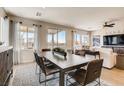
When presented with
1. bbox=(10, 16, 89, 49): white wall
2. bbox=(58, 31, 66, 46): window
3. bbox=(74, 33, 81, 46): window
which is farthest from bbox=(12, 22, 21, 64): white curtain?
bbox=(74, 33, 81, 46): window

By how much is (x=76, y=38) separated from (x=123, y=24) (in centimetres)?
322

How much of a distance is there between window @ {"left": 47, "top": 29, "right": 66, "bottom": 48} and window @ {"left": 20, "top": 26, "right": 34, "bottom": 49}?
1052 millimetres

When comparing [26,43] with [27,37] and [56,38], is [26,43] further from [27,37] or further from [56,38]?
[56,38]

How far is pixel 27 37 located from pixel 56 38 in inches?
73.3

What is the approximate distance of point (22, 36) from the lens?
5.34 meters

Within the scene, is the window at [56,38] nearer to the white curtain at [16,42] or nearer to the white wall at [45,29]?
the white wall at [45,29]

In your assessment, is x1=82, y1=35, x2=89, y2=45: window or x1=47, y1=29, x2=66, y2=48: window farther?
x1=82, y1=35, x2=89, y2=45: window

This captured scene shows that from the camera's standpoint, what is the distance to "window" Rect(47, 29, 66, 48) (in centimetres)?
633

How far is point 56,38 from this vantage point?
6602 mm

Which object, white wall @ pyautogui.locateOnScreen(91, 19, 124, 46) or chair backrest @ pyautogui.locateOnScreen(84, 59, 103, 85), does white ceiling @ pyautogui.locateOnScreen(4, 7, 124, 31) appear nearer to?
white wall @ pyautogui.locateOnScreen(91, 19, 124, 46)

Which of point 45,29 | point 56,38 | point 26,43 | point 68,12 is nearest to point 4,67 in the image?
point 68,12

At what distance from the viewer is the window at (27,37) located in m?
5.35
